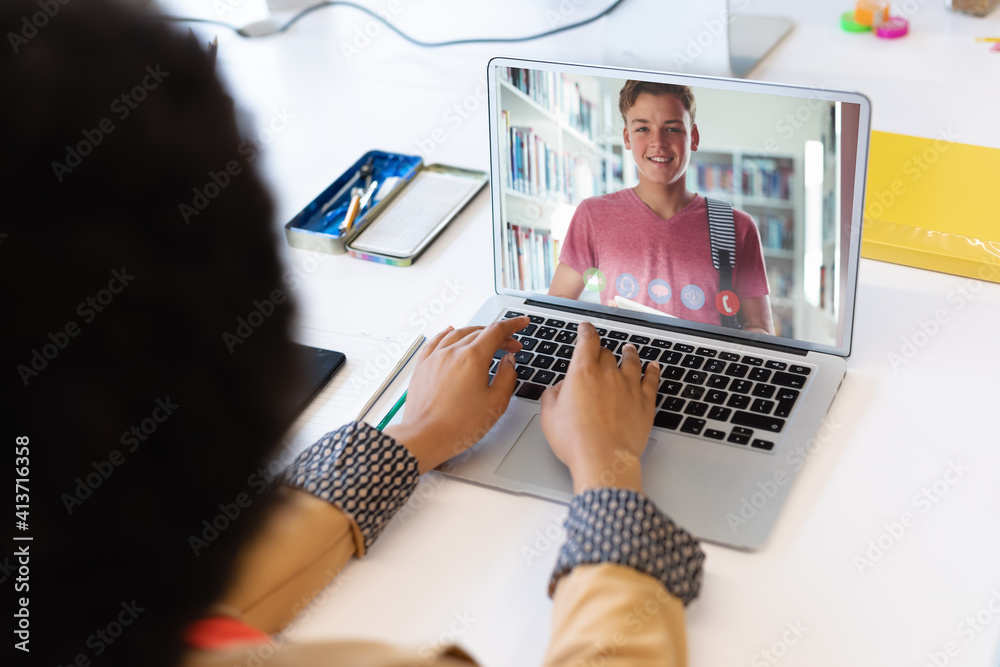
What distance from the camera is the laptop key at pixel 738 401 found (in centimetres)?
79

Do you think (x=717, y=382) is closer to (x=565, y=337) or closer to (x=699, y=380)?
(x=699, y=380)

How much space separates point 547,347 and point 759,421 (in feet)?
0.73

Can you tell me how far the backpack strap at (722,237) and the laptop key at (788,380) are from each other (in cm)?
10

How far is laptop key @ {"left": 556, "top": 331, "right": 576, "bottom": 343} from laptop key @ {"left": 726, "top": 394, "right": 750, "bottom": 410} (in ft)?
0.57

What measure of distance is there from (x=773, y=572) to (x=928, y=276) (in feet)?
1.56

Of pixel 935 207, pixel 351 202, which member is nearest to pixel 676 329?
pixel 935 207

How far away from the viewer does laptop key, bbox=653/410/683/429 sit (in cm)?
78

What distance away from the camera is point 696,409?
31.2 inches

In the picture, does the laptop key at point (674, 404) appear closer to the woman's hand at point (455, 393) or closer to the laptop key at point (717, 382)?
the laptop key at point (717, 382)

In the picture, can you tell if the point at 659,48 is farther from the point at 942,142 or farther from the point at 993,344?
the point at 993,344

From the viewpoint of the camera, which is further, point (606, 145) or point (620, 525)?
point (606, 145)

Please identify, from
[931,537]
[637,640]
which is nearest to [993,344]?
[931,537]

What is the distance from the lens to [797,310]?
84cm

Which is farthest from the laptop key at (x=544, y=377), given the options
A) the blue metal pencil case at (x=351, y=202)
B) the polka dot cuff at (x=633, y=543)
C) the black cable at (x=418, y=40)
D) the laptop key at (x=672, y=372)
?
the black cable at (x=418, y=40)
